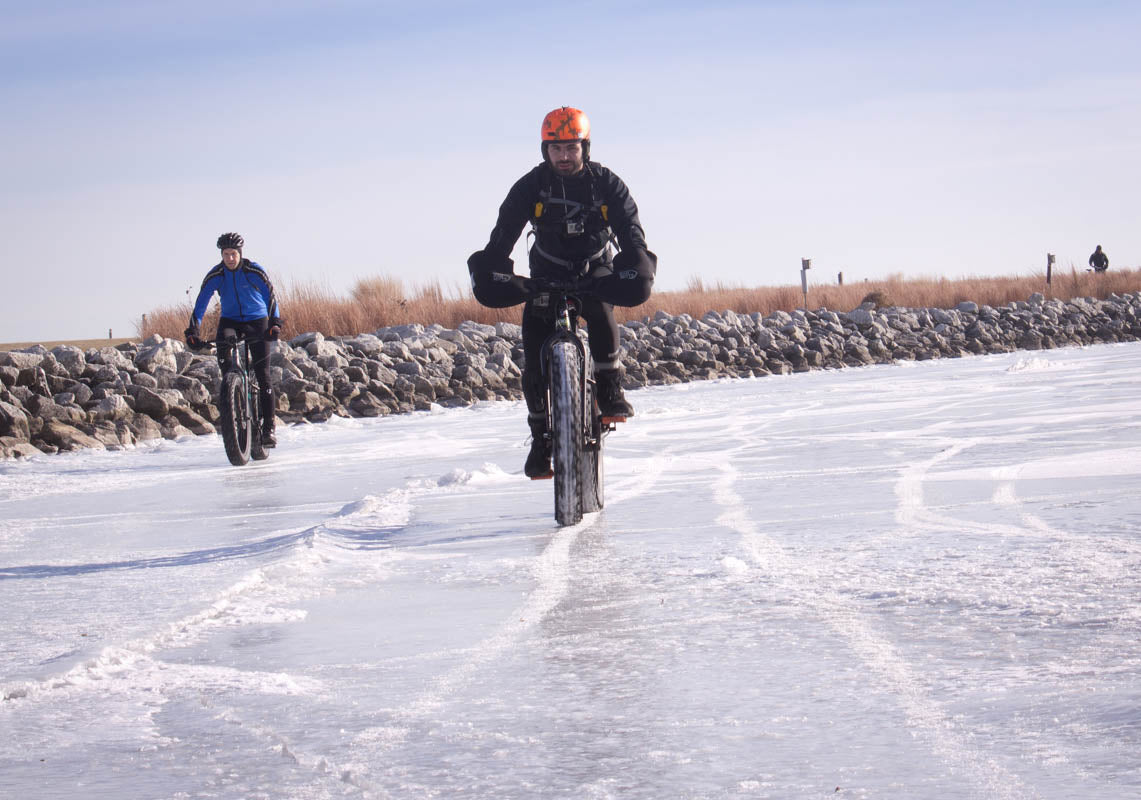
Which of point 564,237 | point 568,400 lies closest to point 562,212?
point 564,237

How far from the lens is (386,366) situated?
59.6 feet

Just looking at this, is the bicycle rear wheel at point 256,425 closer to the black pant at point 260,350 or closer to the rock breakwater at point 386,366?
the black pant at point 260,350

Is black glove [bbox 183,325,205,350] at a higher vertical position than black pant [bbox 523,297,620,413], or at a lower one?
higher

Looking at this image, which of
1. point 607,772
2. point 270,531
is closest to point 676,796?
point 607,772

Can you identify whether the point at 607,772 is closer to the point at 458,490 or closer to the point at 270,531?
the point at 270,531

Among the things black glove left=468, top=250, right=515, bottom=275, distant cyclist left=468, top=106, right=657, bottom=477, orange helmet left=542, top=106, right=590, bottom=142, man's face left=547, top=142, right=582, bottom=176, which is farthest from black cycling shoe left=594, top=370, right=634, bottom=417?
orange helmet left=542, top=106, right=590, bottom=142

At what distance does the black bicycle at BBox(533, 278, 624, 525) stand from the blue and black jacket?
5282 millimetres

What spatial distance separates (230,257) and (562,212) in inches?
214

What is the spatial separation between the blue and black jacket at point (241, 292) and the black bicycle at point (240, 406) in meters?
0.21

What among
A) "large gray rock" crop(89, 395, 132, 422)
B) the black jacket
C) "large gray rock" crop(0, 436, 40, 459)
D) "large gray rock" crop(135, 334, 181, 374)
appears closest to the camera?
the black jacket

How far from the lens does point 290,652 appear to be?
12.0 feet

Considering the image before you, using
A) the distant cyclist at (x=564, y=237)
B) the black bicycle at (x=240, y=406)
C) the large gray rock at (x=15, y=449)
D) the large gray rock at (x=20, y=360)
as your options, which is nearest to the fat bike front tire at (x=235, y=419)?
the black bicycle at (x=240, y=406)

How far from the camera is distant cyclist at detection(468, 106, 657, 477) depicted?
593 cm

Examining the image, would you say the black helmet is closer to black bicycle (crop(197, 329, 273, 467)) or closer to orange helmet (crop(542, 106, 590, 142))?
black bicycle (crop(197, 329, 273, 467))
